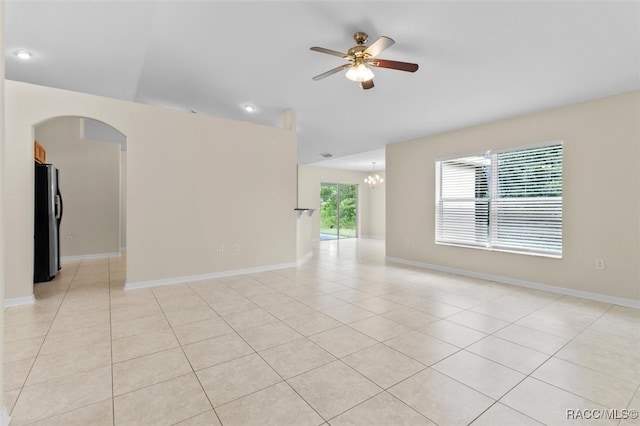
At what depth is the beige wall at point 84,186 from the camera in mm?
5789

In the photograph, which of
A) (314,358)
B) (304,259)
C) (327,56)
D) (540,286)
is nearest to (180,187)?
(327,56)

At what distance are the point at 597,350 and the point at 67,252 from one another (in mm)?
8208

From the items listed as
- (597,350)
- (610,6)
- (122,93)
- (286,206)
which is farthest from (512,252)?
(122,93)

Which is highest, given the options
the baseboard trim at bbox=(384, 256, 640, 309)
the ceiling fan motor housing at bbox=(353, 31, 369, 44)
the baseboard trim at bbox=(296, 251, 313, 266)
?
the ceiling fan motor housing at bbox=(353, 31, 369, 44)

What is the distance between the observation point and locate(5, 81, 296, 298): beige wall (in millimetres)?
3318

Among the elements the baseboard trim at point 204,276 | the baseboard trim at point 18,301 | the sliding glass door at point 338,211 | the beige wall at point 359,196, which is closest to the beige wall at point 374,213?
the beige wall at point 359,196

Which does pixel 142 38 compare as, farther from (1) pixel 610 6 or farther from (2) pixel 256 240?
(1) pixel 610 6

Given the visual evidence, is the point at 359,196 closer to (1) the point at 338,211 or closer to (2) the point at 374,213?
(2) the point at 374,213

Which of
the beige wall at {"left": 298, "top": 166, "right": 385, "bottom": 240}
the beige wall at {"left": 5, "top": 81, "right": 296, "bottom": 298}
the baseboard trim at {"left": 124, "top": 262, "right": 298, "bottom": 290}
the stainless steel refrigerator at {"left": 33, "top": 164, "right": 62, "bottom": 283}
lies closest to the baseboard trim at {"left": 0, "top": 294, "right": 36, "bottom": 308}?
the beige wall at {"left": 5, "top": 81, "right": 296, "bottom": 298}

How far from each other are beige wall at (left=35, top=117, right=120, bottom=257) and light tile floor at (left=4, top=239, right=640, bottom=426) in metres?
2.58

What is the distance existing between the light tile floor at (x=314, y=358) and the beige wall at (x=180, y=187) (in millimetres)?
702

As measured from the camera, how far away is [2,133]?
1445mm

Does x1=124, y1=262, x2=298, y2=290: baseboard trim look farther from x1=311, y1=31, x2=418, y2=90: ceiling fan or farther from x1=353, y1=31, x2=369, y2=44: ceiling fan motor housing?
x1=353, y1=31, x2=369, y2=44: ceiling fan motor housing

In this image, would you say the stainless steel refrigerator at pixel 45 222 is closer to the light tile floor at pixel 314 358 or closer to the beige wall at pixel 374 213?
the light tile floor at pixel 314 358
